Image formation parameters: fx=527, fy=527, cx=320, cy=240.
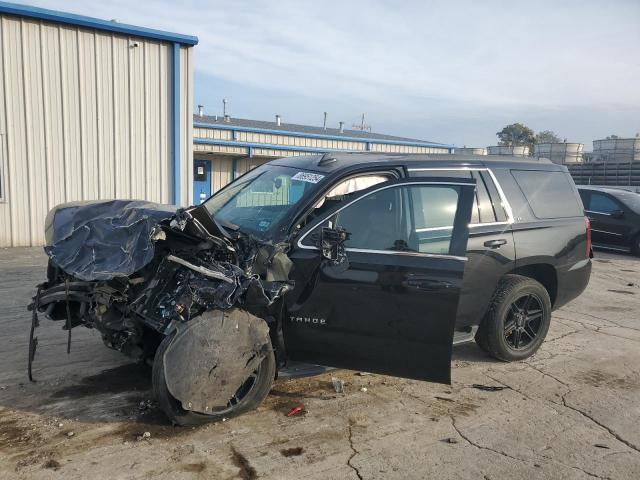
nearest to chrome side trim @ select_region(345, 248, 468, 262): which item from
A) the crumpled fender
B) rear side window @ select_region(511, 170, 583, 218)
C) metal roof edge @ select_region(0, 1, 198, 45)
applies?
the crumpled fender

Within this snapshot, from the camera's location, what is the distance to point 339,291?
3973 millimetres

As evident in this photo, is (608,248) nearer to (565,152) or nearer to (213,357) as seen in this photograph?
(213,357)

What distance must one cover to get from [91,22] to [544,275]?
10427 millimetres

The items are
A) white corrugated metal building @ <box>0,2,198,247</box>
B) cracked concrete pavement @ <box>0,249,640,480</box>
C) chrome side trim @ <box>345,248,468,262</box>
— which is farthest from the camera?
white corrugated metal building @ <box>0,2,198,247</box>

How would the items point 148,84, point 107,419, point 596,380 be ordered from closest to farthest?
point 107,419 < point 596,380 < point 148,84

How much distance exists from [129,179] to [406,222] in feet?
31.6

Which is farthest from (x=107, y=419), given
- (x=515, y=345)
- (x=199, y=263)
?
(x=515, y=345)

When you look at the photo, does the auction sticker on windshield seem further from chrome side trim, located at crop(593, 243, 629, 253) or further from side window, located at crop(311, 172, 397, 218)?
chrome side trim, located at crop(593, 243, 629, 253)

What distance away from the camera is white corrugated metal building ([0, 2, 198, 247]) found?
427 inches

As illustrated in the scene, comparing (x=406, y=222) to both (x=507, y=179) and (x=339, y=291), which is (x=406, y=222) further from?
(x=507, y=179)

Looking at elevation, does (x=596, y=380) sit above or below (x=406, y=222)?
below

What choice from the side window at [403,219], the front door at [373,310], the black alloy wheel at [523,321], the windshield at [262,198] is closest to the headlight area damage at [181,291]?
the front door at [373,310]

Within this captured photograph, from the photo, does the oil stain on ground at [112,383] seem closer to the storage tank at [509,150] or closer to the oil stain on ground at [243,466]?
the oil stain on ground at [243,466]

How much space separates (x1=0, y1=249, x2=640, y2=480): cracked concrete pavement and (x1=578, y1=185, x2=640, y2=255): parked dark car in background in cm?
886
